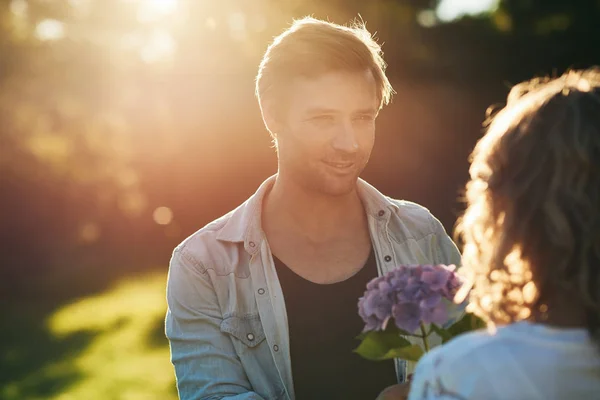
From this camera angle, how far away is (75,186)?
17.8 meters

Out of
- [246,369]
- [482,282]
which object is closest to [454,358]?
[482,282]

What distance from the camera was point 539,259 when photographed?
6.33 feet

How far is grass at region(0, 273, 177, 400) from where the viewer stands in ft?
29.4

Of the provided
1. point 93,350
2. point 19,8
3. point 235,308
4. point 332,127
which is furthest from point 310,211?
point 19,8

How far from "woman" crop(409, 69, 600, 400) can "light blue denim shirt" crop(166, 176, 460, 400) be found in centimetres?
168

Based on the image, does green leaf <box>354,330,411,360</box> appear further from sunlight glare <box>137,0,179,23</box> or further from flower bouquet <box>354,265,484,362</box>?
sunlight glare <box>137,0,179,23</box>

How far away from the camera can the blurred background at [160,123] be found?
14391 millimetres

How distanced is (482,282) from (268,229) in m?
1.98

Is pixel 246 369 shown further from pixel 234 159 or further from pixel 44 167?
pixel 44 167

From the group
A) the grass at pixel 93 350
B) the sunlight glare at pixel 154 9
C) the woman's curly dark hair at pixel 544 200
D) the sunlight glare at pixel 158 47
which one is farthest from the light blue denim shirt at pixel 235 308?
the sunlight glare at pixel 158 47

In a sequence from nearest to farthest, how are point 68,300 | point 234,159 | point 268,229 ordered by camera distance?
point 268,229 → point 68,300 → point 234,159

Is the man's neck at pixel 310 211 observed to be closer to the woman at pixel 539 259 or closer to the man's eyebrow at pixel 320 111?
the man's eyebrow at pixel 320 111

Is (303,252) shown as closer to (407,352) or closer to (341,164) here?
(341,164)

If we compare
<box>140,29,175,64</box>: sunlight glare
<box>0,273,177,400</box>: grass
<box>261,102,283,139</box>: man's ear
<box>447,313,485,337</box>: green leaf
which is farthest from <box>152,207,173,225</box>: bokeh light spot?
<box>447,313,485,337</box>: green leaf
